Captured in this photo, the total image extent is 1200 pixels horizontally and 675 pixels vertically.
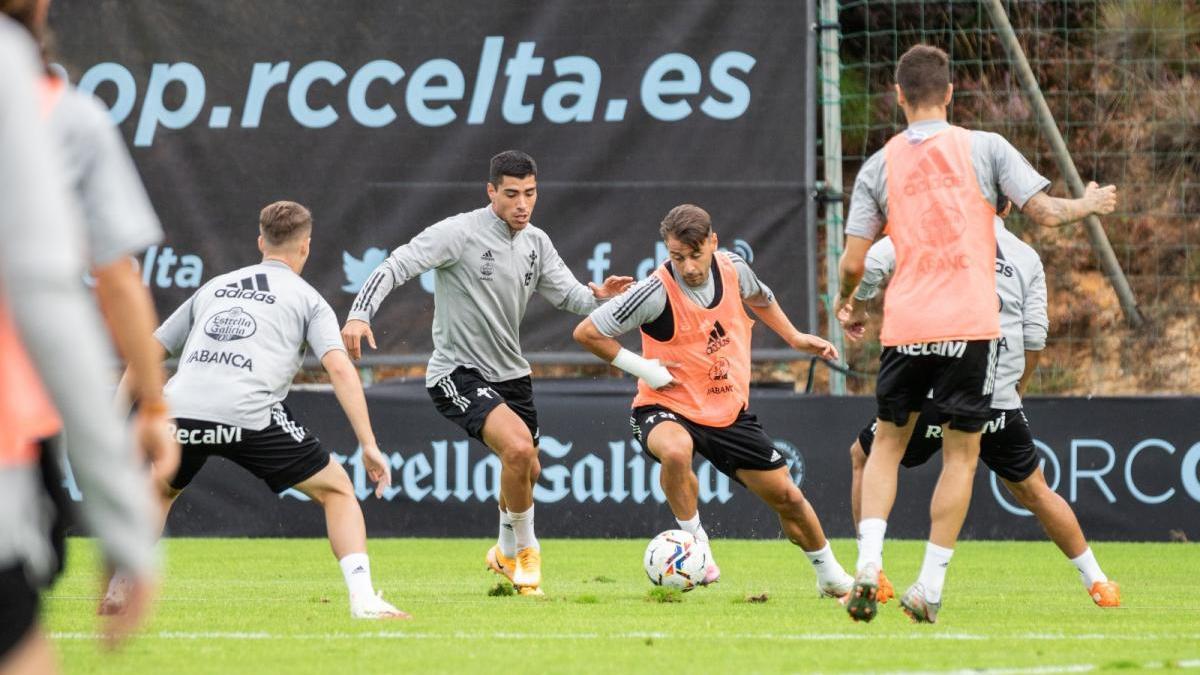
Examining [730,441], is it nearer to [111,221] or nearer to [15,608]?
[111,221]

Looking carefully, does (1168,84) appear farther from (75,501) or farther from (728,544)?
(75,501)

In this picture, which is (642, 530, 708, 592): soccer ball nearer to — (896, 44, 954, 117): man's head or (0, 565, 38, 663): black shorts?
(896, 44, 954, 117): man's head

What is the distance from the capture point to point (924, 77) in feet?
21.5

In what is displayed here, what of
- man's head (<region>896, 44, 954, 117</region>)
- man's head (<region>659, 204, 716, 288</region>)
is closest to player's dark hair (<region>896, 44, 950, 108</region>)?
man's head (<region>896, 44, 954, 117</region>)

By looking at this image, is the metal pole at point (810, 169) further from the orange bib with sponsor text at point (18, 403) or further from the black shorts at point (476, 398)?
the orange bib with sponsor text at point (18, 403)

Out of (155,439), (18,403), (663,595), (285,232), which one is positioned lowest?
(663,595)

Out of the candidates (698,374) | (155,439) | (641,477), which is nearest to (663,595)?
(698,374)

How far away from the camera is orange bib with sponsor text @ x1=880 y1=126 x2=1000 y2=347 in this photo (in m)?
6.41

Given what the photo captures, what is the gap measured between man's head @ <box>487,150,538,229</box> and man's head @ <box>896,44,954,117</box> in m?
2.63

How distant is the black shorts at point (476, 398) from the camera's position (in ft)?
28.6

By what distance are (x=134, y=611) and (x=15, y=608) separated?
185 millimetres

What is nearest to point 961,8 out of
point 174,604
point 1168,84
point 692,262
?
point 1168,84

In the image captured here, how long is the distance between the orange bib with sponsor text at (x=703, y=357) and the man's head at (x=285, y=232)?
6.50ft

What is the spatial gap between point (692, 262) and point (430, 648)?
3051 mm
